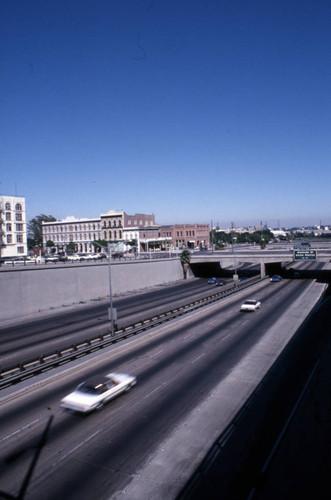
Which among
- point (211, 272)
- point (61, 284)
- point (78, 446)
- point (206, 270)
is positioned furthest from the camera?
point (211, 272)

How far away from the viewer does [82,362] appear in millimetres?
21781

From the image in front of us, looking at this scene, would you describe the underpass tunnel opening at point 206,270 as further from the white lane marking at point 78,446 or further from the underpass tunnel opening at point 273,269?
the white lane marking at point 78,446

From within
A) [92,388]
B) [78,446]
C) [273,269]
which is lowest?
[78,446]

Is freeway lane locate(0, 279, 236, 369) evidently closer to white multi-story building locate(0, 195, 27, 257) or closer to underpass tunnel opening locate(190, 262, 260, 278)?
white multi-story building locate(0, 195, 27, 257)

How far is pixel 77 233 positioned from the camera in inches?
4705

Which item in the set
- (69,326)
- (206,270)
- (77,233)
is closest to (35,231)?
(77,233)

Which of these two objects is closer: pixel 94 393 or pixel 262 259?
pixel 94 393

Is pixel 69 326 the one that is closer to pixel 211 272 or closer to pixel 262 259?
pixel 262 259

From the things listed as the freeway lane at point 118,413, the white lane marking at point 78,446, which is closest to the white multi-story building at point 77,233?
the freeway lane at point 118,413

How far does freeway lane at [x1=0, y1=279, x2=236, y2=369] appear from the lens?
2691 centimetres

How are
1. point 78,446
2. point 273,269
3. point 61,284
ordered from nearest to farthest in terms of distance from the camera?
point 78,446
point 61,284
point 273,269

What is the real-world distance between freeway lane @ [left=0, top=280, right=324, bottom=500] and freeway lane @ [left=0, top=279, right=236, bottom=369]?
6140mm

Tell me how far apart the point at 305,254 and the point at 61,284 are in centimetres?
4332

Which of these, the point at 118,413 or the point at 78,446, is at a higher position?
the point at 78,446
